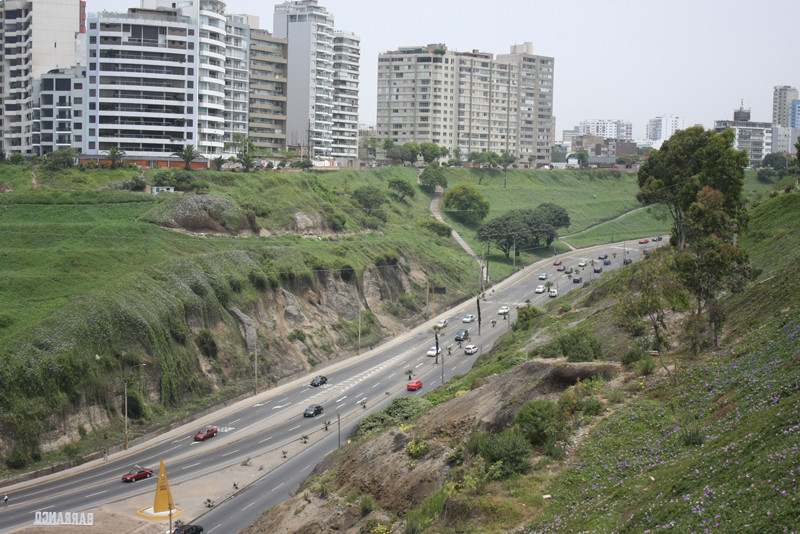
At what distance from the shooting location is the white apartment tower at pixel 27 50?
142625 millimetres

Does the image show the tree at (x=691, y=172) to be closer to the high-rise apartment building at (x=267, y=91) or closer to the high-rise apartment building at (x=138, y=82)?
the high-rise apartment building at (x=138, y=82)

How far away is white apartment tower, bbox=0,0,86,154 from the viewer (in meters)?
143

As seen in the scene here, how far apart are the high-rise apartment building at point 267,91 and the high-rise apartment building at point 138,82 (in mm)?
35056

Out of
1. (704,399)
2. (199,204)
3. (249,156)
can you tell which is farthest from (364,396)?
(249,156)

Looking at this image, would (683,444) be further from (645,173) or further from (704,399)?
(645,173)

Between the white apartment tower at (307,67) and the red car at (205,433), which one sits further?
the white apartment tower at (307,67)

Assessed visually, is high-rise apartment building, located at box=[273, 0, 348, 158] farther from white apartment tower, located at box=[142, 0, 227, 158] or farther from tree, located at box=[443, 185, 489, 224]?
white apartment tower, located at box=[142, 0, 227, 158]

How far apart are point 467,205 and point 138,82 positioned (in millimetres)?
70906

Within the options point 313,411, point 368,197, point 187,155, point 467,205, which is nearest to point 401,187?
point 467,205

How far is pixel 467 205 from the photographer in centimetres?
16375

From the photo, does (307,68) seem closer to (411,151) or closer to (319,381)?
(411,151)

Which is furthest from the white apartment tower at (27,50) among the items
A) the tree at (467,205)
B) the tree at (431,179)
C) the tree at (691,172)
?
the tree at (691,172)

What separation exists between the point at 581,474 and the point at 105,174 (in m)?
100

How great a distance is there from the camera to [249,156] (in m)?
130
